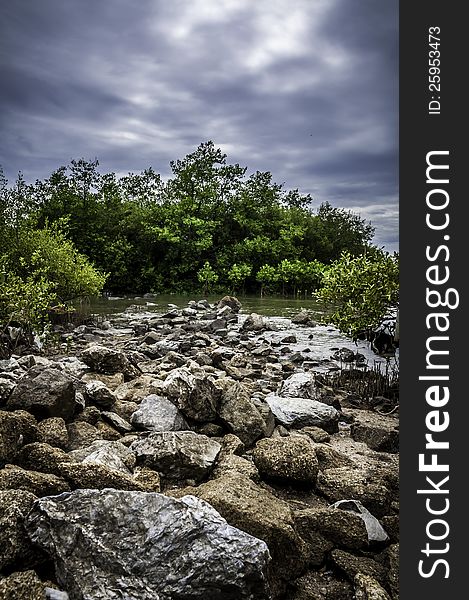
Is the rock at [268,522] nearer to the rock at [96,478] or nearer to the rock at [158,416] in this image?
the rock at [96,478]

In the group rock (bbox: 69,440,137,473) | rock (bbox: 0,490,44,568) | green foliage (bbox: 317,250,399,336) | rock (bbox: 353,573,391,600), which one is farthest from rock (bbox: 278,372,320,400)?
rock (bbox: 0,490,44,568)

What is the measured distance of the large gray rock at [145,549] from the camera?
2.41 m

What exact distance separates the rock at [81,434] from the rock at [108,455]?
8.5 inches

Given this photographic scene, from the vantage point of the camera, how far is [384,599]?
2670 millimetres

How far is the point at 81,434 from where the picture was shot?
4.52 metres

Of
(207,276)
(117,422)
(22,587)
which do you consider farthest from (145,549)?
(207,276)

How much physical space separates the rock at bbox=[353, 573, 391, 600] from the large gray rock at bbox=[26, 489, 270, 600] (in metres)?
0.59

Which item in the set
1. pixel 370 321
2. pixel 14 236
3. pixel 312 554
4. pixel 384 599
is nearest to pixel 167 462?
pixel 312 554

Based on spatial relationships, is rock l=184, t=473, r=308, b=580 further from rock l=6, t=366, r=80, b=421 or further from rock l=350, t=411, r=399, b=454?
rock l=350, t=411, r=399, b=454

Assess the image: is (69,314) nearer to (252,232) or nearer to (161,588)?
(161,588)

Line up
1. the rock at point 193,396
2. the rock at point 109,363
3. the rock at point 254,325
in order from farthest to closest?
the rock at point 254,325 < the rock at point 109,363 < the rock at point 193,396

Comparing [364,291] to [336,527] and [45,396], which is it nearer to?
[45,396]

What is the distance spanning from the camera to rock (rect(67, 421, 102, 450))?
4.37 m

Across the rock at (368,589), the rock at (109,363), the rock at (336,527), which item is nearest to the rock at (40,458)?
the rock at (336,527)
